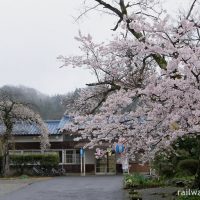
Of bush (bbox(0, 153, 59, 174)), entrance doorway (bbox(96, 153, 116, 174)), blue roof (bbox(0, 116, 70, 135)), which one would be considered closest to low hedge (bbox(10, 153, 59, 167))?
bush (bbox(0, 153, 59, 174))

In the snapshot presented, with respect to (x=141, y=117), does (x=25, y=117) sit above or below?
above

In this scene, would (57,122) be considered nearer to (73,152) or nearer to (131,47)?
(73,152)

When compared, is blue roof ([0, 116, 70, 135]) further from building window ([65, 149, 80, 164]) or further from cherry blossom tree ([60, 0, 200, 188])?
cherry blossom tree ([60, 0, 200, 188])

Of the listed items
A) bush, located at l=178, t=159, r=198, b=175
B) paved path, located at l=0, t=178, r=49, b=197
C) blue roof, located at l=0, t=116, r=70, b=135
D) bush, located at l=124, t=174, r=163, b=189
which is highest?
blue roof, located at l=0, t=116, r=70, b=135

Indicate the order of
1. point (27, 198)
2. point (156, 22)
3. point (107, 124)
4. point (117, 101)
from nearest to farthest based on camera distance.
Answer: point (156, 22), point (117, 101), point (107, 124), point (27, 198)

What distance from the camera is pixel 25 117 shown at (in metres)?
32.4

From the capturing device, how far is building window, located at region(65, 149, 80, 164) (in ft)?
128

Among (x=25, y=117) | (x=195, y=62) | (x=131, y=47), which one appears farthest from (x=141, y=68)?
(x=25, y=117)

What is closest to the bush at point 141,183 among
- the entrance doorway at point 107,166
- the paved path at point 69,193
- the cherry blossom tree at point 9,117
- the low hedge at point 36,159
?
the paved path at point 69,193

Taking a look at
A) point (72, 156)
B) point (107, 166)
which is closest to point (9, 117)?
point (72, 156)

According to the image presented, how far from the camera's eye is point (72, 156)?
39250 millimetres

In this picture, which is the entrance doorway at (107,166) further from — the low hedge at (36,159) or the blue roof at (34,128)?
the blue roof at (34,128)

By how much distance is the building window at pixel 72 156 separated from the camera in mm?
39094

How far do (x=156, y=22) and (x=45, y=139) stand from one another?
25904 mm
